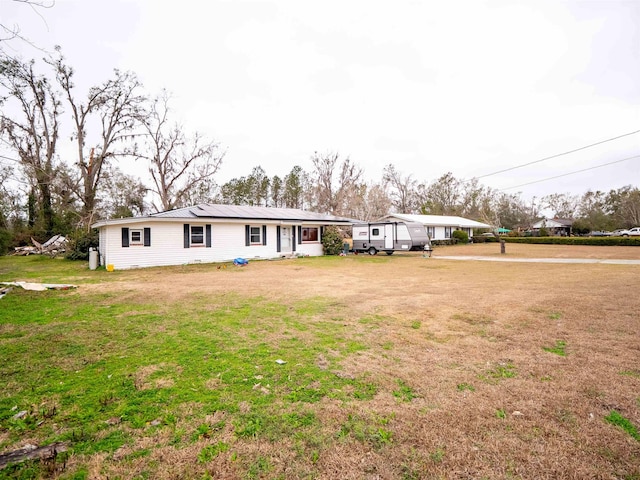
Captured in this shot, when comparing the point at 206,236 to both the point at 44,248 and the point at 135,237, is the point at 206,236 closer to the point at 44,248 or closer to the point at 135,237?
the point at 135,237

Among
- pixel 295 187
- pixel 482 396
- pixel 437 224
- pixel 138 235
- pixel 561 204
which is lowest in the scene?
pixel 482 396

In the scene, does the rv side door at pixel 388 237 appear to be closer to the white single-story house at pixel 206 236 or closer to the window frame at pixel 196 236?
the white single-story house at pixel 206 236

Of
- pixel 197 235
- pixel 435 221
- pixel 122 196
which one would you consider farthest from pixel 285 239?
pixel 435 221

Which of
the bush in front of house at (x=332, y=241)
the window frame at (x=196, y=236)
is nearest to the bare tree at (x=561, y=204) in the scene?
the bush in front of house at (x=332, y=241)

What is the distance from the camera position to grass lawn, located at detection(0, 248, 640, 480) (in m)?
2.18

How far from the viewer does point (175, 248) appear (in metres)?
16.4

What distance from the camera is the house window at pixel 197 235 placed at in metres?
17.1

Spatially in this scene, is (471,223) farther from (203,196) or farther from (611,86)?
(203,196)

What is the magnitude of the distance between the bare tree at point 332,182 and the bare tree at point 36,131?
26.4 metres

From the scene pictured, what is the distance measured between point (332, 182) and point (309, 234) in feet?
62.5

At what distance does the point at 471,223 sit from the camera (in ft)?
137

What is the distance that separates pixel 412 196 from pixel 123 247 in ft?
146

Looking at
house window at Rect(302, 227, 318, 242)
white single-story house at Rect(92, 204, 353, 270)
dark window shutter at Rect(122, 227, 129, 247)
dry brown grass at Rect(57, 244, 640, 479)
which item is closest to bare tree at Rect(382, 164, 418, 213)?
house window at Rect(302, 227, 318, 242)

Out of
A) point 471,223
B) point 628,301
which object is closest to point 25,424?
point 628,301
